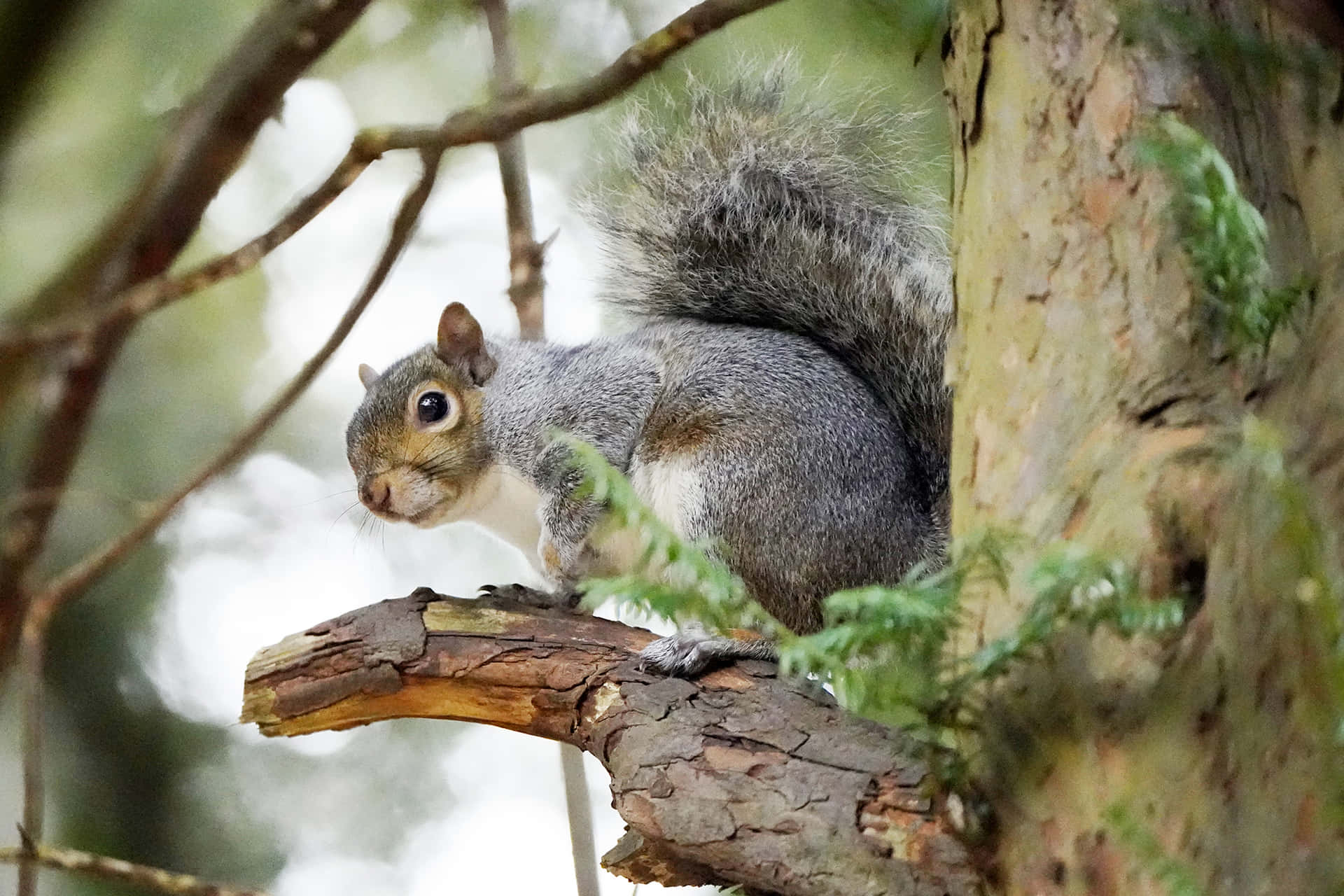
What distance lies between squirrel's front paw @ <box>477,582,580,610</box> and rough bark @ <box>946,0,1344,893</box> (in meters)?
0.67

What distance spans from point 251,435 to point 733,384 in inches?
25.4

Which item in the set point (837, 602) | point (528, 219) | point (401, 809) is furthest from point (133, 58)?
point (837, 602)

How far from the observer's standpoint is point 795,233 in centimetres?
175

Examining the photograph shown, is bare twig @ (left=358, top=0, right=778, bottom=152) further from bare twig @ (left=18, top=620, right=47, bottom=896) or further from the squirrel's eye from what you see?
the squirrel's eye

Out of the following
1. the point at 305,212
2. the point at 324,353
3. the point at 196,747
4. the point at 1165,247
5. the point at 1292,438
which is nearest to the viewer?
the point at 1292,438

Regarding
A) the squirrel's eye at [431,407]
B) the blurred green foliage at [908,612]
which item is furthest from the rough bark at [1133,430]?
the squirrel's eye at [431,407]

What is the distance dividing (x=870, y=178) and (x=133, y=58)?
43.3 inches

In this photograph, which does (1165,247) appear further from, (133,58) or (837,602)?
(133,58)

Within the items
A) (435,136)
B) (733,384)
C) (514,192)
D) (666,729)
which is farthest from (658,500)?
(435,136)

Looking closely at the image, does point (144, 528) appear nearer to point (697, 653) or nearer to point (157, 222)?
point (157, 222)

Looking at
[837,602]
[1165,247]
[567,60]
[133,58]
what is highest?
[567,60]

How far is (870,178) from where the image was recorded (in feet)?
5.88

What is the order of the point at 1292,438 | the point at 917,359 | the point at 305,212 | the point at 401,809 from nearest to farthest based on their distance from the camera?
the point at 1292,438, the point at 305,212, the point at 917,359, the point at 401,809

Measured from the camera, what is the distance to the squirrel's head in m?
1.81
